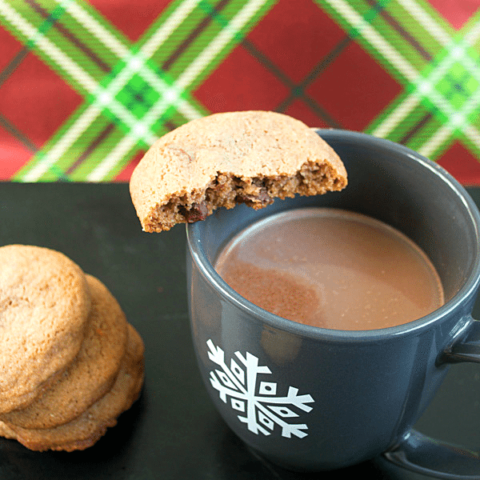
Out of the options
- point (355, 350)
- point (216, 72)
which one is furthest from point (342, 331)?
point (216, 72)

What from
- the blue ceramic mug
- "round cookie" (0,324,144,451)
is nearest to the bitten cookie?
the blue ceramic mug

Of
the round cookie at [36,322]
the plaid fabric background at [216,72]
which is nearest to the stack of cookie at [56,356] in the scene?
the round cookie at [36,322]

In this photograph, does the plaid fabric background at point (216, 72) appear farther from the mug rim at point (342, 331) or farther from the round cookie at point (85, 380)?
the mug rim at point (342, 331)

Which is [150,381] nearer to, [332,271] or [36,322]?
[36,322]

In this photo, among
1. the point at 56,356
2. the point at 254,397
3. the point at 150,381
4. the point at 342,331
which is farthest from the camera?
the point at 150,381

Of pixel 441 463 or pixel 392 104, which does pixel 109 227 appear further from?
pixel 392 104

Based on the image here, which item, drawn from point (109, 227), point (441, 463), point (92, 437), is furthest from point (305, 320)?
point (109, 227)
